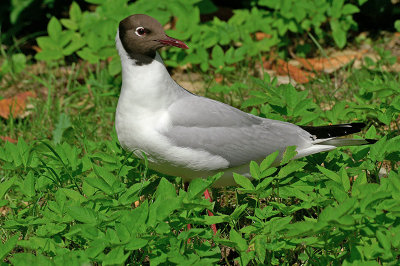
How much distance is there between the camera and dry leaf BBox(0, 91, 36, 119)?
4.96m

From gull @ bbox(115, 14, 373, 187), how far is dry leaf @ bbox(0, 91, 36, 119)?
1884mm

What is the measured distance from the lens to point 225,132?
11.1 feet

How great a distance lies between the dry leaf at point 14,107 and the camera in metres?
4.96

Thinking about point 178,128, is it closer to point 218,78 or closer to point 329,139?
point 329,139

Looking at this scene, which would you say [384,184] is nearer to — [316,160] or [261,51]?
[316,160]

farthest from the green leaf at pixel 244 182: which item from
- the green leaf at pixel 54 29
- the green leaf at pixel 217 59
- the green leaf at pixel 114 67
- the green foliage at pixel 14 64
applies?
the green foliage at pixel 14 64

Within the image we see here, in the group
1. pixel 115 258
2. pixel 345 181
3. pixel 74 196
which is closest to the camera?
pixel 115 258

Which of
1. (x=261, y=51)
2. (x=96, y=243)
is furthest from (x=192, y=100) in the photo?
(x=261, y=51)

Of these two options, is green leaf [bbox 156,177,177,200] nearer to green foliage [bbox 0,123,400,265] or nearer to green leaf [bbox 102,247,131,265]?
green foliage [bbox 0,123,400,265]

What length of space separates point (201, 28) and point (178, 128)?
2147 mm

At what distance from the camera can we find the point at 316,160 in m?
3.58

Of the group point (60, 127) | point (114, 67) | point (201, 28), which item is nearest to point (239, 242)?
point (60, 127)

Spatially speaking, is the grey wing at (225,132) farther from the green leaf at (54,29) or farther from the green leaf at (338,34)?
the green leaf at (54,29)

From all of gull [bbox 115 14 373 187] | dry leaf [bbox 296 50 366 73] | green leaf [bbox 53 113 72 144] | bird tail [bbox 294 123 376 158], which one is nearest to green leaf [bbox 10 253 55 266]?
gull [bbox 115 14 373 187]
